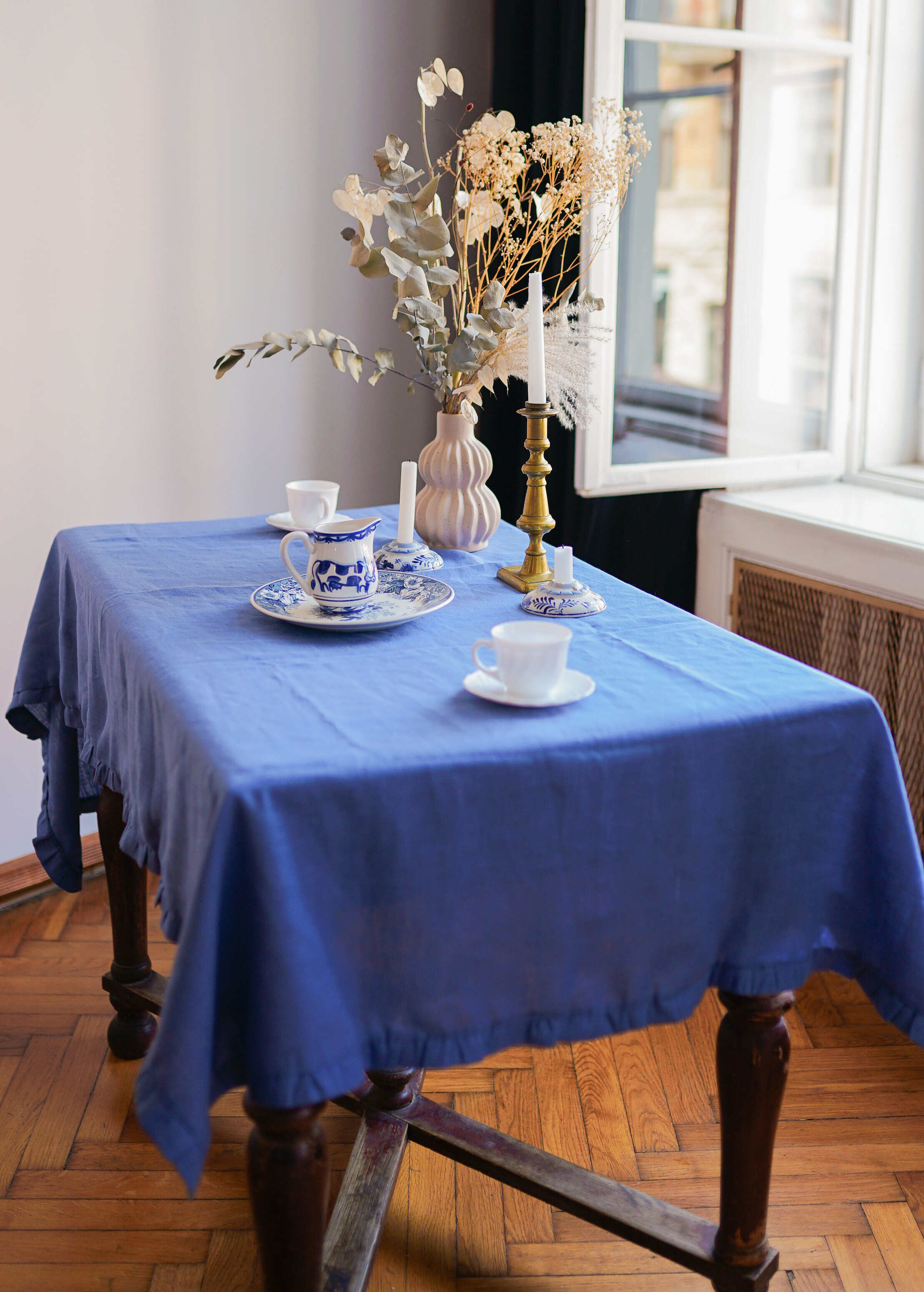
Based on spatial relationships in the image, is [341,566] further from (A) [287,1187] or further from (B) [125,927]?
(B) [125,927]

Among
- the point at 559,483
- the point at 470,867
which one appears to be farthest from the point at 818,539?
the point at 470,867

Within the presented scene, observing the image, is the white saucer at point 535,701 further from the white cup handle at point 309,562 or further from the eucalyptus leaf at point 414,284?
the eucalyptus leaf at point 414,284

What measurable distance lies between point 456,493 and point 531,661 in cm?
63

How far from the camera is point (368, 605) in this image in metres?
1.39

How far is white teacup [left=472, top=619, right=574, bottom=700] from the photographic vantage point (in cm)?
110

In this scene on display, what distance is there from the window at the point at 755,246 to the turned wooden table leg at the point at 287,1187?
62.0 inches

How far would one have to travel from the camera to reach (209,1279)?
1.47 m

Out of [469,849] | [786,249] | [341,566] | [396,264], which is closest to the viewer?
[469,849]

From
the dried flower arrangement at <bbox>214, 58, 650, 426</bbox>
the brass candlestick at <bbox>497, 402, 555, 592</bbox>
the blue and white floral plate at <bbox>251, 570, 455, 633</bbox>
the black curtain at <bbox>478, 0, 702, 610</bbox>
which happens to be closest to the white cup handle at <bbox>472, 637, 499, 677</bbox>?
the blue and white floral plate at <bbox>251, 570, 455, 633</bbox>

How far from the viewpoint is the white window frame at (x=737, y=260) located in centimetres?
216

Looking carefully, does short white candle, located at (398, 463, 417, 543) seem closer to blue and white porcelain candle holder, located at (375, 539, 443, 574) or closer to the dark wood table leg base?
blue and white porcelain candle holder, located at (375, 539, 443, 574)

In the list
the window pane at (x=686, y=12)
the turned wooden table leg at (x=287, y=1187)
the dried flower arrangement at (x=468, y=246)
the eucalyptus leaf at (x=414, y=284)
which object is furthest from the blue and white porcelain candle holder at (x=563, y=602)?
the window pane at (x=686, y=12)

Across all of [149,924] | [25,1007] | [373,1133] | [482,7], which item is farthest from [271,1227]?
[482,7]

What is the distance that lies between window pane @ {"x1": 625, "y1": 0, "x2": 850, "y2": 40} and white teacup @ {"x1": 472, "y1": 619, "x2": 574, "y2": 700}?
64.3 inches
